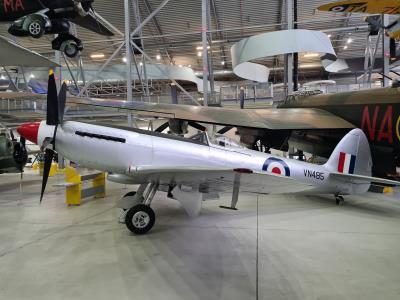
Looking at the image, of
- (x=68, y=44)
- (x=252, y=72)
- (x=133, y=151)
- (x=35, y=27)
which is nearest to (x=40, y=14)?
(x=35, y=27)

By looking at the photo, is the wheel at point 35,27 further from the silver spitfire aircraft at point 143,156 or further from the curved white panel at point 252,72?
the curved white panel at point 252,72

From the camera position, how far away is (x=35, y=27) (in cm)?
688

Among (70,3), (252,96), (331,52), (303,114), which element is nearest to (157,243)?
(303,114)

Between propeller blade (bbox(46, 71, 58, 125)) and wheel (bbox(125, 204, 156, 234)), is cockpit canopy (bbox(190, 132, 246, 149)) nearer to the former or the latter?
wheel (bbox(125, 204, 156, 234))

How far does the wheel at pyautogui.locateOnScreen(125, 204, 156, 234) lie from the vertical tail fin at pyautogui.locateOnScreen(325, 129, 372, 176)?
11.3 feet

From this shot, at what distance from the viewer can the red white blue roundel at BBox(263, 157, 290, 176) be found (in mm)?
5152

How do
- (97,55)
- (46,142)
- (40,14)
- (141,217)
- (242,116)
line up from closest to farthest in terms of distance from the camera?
1. (46,142)
2. (141,217)
3. (40,14)
4. (242,116)
5. (97,55)

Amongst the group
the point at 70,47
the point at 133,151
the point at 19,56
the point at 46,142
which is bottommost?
the point at 133,151

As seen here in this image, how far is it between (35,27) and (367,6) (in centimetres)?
710

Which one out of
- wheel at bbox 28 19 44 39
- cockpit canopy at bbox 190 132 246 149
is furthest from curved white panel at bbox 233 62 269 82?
cockpit canopy at bbox 190 132 246 149

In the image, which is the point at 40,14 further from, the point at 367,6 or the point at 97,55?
the point at 97,55

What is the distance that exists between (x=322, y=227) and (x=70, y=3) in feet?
23.9

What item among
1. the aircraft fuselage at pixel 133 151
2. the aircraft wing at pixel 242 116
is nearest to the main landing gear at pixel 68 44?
the aircraft wing at pixel 242 116

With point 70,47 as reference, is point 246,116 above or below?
below
